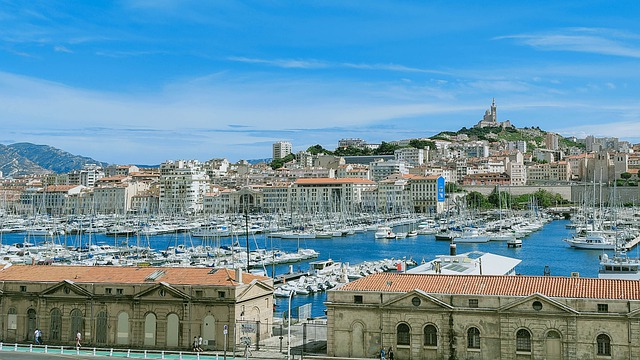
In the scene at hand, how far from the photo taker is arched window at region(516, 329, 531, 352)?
928 inches

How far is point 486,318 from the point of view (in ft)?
78.4

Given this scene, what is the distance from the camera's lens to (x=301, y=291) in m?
52.0

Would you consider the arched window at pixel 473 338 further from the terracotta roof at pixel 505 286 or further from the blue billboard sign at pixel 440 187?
the blue billboard sign at pixel 440 187

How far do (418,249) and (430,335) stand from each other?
213 feet

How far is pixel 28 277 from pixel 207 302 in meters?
8.19

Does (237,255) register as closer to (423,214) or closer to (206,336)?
(206,336)

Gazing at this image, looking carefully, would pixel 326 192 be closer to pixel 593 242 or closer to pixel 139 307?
pixel 593 242

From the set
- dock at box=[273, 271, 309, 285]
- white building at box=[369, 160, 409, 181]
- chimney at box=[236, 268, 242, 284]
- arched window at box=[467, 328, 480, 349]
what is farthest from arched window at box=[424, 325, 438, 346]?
white building at box=[369, 160, 409, 181]

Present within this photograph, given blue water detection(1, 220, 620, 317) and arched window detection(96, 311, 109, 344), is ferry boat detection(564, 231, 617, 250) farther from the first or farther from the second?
arched window detection(96, 311, 109, 344)

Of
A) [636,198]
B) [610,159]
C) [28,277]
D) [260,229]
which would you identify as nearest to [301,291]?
[28,277]

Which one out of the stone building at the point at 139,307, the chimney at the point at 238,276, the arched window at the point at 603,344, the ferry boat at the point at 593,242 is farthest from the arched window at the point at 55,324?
the ferry boat at the point at 593,242

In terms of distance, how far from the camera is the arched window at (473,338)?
944 inches

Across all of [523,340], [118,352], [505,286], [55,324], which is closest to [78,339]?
[118,352]

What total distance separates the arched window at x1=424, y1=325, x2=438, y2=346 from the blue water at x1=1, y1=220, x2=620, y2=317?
83.5ft
